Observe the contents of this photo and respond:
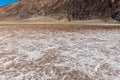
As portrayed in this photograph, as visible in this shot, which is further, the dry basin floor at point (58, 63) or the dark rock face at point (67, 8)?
the dark rock face at point (67, 8)

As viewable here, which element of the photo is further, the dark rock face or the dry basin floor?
the dark rock face

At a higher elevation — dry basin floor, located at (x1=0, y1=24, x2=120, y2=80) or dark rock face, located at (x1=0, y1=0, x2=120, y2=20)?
dry basin floor, located at (x1=0, y1=24, x2=120, y2=80)

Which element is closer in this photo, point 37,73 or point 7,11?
point 37,73

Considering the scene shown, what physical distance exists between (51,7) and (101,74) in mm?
139330

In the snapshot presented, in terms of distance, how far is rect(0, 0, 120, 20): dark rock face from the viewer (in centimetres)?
13300

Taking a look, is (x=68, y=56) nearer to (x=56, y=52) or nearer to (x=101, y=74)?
(x=56, y=52)

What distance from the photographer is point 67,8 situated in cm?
14088

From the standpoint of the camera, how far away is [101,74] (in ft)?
28.5

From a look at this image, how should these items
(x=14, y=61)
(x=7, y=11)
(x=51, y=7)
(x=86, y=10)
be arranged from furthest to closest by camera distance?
(x=7, y=11)
(x=51, y=7)
(x=86, y=10)
(x=14, y=61)

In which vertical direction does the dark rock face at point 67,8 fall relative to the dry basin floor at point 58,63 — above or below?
below

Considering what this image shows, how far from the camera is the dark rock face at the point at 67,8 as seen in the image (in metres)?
133

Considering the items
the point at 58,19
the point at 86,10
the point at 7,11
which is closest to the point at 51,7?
the point at 58,19

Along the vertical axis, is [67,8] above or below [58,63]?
below

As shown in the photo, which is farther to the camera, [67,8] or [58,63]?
[67,8]
